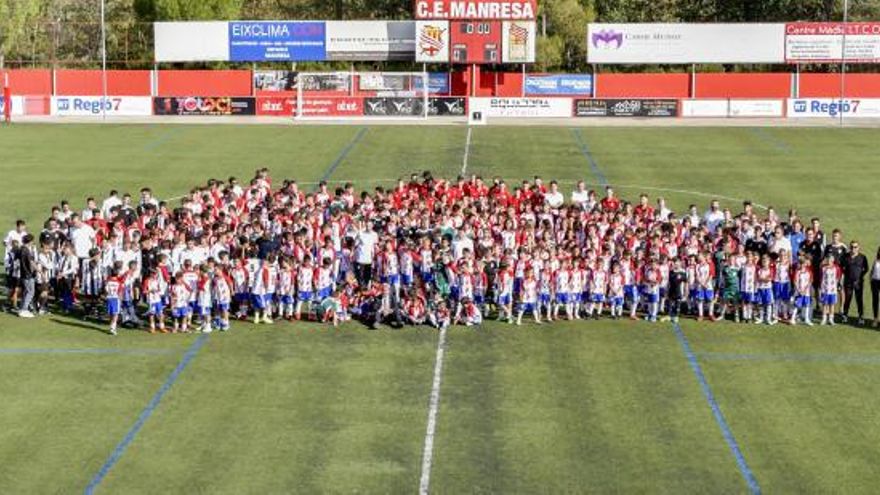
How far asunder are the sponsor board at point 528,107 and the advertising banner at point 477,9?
3.96m

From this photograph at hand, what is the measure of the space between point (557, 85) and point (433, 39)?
9606 millimetres

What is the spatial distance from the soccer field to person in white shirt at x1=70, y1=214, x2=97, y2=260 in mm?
1967

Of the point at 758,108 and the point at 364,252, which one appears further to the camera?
the point at 758,108

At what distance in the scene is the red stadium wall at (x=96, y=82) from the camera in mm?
73250

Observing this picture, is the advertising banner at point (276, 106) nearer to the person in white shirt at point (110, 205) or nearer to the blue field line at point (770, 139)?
the blue field line at point (770, 139)

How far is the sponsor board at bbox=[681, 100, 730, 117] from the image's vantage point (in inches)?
2552

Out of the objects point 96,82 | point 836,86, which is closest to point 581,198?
point 836,86

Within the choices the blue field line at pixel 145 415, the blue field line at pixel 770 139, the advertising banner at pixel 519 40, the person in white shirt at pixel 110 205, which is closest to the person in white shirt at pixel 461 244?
the blue field line at pixel 145 415

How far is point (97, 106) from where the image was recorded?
218 feet

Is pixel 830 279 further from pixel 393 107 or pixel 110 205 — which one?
pixel 393 107

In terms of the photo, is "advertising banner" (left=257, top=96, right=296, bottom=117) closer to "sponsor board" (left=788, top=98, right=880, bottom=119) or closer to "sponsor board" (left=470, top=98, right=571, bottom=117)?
"sponsor board" (left=470, top=98, right=571, bottom=117)

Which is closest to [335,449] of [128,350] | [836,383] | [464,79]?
[128,350]

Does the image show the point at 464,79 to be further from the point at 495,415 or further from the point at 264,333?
the point at 495,415

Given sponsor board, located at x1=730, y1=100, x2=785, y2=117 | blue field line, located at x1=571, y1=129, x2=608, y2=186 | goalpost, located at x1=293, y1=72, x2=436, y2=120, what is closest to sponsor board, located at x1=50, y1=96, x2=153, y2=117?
goalpost, located at x1=293, y1=72, x2=436, y2=120
